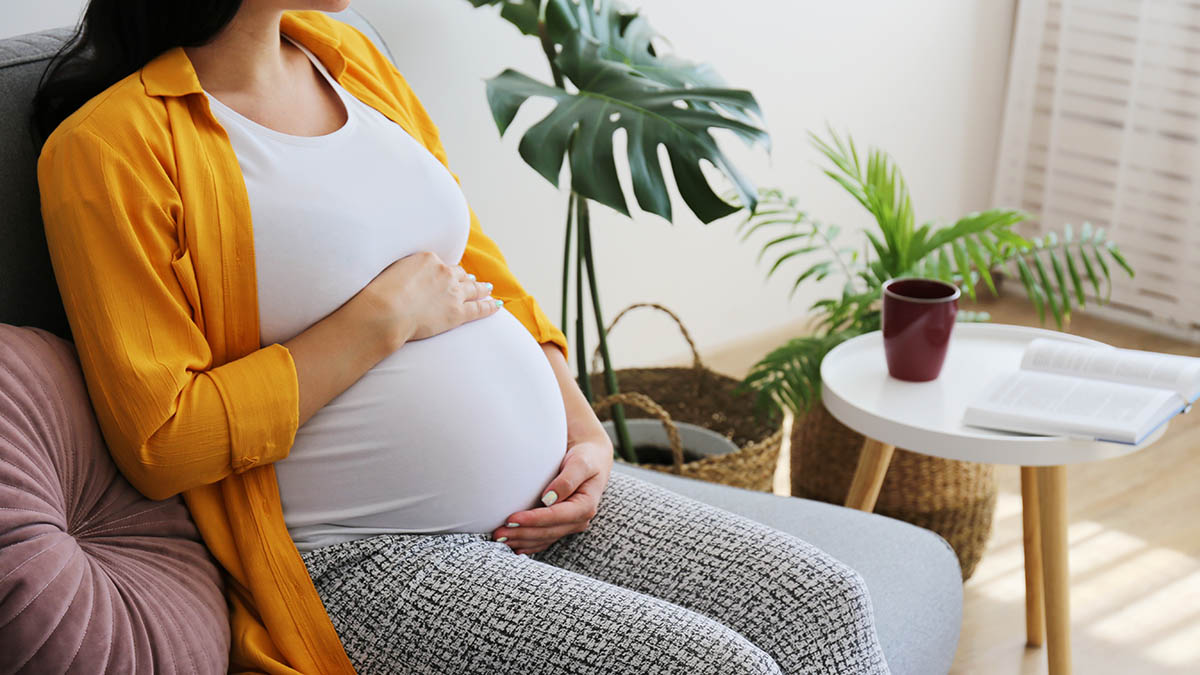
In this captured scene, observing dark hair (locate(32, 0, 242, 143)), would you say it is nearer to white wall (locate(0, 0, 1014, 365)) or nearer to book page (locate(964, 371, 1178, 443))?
white wall (locate(0, 0, 1014, 365))

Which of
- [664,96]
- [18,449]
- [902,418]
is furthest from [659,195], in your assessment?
[18,449]

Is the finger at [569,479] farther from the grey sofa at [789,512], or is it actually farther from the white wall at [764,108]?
the white wall at [764,108]

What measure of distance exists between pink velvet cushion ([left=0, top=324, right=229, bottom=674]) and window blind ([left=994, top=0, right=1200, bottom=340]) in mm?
2288

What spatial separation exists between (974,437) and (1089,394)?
178mm

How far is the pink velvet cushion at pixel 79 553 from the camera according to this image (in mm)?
840

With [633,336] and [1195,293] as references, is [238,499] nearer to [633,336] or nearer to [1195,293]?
[633,336]

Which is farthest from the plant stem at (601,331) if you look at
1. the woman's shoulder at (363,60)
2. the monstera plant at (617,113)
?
the woman's shoulder at (363,60)

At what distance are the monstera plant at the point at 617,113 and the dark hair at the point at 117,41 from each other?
1.38 ft

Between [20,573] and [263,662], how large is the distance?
0.25m

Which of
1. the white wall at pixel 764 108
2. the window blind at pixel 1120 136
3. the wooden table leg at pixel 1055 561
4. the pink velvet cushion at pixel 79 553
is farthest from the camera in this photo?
the window blind at pixel 1120 136

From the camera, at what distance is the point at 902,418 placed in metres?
1.45

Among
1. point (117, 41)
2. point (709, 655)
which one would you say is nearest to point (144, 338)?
point (117, 41)

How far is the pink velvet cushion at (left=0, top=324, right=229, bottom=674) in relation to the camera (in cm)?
84

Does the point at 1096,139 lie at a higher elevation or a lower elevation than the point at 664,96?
lower
